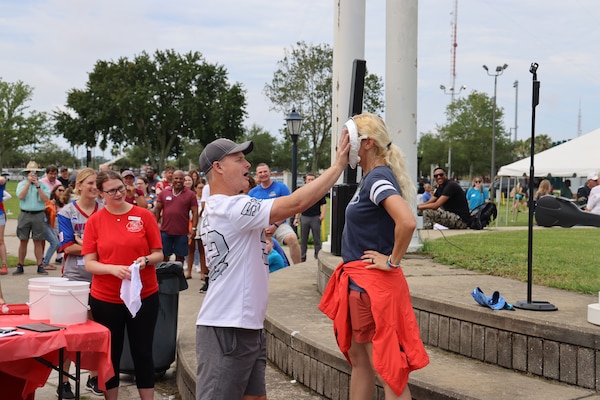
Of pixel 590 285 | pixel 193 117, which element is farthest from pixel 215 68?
pixel 590 285

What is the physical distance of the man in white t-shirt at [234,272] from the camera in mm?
3266

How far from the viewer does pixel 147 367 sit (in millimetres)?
A: 5145

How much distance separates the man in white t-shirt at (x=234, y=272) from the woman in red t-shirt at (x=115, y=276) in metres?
1.81

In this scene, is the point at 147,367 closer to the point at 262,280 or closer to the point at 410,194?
the point at 262,280

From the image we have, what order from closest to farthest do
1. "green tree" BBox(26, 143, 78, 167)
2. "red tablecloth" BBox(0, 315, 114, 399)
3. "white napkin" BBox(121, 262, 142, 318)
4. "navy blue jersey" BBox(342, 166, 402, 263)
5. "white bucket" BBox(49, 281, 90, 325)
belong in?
1. "navy blue jersey" BBox(342, 166, 402, 263)
2. "red tablecloth" BBox(0, 315, 114, 399)
3. "white bucket" BBox(49, 281, 90, 325)
4. "white napkin" BBox(121, 262, 142, 318)
5. "green tree" BBox(26, 143, 78, 167)

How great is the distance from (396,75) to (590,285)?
3.27m

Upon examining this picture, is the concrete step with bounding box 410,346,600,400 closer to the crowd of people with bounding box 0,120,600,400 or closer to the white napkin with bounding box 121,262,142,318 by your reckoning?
the crowd of people with bounding box 0,120,600,400

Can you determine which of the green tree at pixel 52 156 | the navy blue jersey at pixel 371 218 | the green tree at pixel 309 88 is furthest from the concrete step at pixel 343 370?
the green tree at pixel 52 156

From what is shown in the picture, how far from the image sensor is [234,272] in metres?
3.34

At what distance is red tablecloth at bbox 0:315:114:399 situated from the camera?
4.07 metres

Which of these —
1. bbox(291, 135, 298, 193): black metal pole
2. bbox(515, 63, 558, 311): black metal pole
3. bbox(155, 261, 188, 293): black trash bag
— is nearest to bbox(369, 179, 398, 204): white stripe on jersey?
bbox(515, 63, 558, 311): black metal pole

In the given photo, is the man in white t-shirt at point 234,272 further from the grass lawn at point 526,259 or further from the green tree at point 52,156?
the green tree at point 52,156

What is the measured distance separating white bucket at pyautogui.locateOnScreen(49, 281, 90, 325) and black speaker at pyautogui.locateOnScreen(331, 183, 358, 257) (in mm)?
3274

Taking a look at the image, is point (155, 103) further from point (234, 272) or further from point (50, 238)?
point (234, 272)
